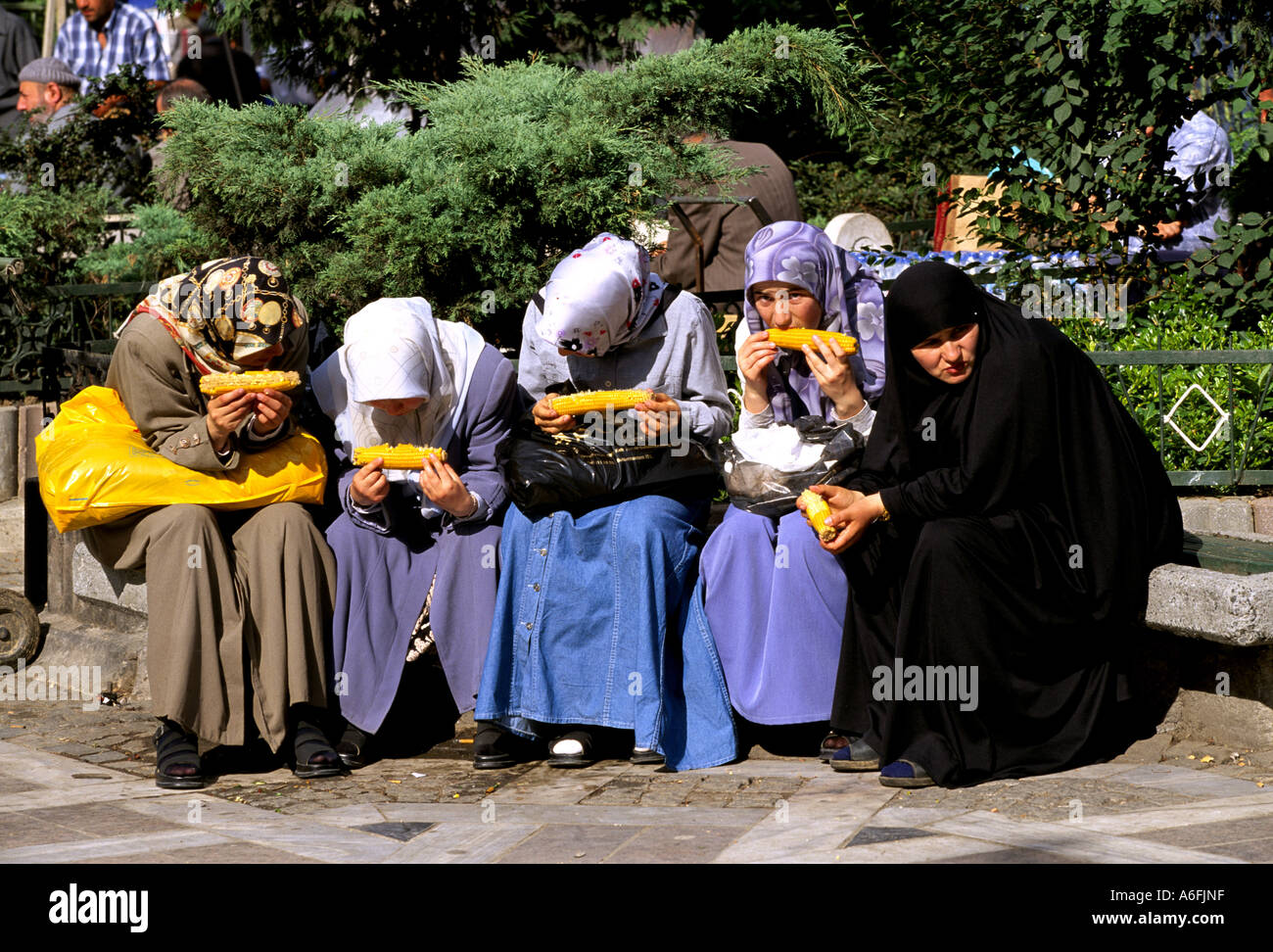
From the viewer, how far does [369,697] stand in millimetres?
4820

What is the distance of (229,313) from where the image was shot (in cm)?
479

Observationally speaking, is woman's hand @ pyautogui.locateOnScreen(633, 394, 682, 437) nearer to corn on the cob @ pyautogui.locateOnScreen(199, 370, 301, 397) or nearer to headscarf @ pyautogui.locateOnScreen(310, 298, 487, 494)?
headscarf @ pyautogui.locateOnScreen(310, 298, 487, 494)

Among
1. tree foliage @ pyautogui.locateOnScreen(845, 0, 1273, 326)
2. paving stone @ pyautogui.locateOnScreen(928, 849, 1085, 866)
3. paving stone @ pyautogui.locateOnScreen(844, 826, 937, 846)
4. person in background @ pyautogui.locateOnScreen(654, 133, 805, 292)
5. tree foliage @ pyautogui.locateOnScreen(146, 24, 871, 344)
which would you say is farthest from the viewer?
person in background @ pyautogui.locateOnScreen(654, 133, 805, 292)

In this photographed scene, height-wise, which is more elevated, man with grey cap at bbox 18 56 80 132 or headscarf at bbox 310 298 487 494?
man with grey cap at bbox 18 56 80 132

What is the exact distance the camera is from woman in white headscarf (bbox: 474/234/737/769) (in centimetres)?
463

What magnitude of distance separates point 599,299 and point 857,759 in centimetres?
156

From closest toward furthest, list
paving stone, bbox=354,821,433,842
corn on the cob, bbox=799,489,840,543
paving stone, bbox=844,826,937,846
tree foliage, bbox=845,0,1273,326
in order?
1. paving stone, bbox=844,826,937,846
2. paving stone, bbox=354,821,433,842
3. corn on the cob, bbox=799,489,840,543
4. tree foliage, bbox=845,0,1273,326

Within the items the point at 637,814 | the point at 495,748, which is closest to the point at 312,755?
the point at 495,748

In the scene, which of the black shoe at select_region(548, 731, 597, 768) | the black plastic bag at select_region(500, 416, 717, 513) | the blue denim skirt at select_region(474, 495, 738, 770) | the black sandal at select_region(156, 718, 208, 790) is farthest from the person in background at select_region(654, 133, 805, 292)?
the black sandal at select_region(156, 718, 208, 790)

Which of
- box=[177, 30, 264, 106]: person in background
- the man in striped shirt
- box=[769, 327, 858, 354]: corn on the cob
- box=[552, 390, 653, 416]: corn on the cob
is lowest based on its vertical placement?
box=[552, 390, 653, 416]: corn on the cob

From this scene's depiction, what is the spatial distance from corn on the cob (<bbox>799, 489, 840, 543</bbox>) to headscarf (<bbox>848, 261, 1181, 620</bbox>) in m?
0.19

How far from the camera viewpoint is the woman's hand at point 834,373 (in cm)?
469

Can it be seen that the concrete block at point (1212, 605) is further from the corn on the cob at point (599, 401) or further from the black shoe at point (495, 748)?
the black shoe at point (495, 748)

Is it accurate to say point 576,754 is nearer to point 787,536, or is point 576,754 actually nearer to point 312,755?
point 312,755
